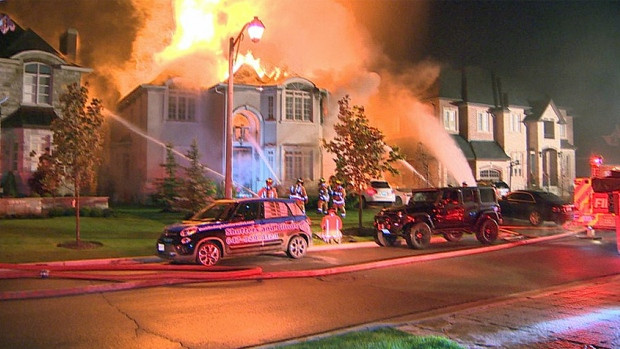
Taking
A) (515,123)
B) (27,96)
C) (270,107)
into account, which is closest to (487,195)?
(270,107)

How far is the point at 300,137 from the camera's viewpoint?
26469 millimetres

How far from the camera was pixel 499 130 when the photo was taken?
37000 mm

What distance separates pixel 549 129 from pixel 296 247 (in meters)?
33.9

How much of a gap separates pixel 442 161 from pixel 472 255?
824 inches

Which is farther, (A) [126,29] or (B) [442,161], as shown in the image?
(B) [442,161]

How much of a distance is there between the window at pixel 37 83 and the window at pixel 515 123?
31017 mm

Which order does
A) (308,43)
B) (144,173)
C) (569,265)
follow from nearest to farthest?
(569,265) → (144,173) → (308,43)

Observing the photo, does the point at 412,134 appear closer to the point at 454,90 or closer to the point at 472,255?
the point at 454,90

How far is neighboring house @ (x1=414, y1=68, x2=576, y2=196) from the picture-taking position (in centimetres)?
3525

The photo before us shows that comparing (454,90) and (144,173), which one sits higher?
(454,90)

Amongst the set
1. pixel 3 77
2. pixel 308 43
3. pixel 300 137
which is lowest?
pixel 300 137

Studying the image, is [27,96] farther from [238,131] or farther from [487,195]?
[487,195]

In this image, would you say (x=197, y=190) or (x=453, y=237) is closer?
(x=453, y=237)

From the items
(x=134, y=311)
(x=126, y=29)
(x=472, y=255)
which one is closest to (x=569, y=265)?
(x=472, y=255)
